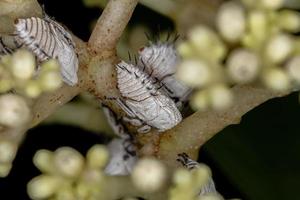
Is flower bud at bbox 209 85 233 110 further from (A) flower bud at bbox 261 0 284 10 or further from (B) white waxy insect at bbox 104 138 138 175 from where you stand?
(B) white waxy insect at bbox 104 138 138 175

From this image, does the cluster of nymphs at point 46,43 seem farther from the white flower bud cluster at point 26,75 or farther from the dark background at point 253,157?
the dark background at point 253,157

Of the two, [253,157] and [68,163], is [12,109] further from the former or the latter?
[253,157]

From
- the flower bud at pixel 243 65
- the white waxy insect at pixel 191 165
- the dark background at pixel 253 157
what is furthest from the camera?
the dark background at pixel 253 157

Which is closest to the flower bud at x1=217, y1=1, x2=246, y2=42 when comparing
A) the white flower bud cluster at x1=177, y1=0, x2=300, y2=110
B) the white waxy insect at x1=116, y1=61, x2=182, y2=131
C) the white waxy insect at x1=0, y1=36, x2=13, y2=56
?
→ the white flower bud cluster at x1=177, y1=0, x2=300, y2=110

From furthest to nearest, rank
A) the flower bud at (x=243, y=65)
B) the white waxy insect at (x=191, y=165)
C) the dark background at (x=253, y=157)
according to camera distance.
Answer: the dark background at (x=253, y=157) → the white waxy insect at (x=191, y=165) → the flower bud at (x=243, y=65)

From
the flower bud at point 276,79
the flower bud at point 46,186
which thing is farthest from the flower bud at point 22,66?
the flower bud at point 276,79

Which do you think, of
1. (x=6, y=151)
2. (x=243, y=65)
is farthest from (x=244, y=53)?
(x=6, y=151)
